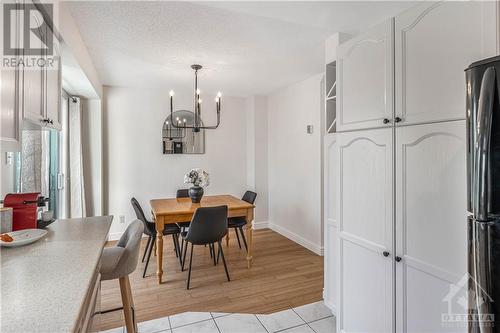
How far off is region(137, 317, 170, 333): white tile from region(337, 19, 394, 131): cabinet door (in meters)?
2.02

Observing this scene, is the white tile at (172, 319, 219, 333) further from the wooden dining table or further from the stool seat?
the wooden dining table

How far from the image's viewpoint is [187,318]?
91.5 inches

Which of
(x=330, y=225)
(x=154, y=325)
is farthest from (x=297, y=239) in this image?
(x=154, y=325)

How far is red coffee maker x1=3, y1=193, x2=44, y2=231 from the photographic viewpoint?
162cm

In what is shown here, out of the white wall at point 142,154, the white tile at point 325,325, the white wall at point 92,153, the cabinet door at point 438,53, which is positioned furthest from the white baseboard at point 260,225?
the cabinet door at point 438,53

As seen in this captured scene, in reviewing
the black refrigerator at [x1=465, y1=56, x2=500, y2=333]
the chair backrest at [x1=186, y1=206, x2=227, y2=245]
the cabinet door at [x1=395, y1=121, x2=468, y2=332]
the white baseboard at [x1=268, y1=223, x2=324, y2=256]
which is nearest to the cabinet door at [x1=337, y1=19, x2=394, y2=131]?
the cabinet door at [x1=395, y1=121, x2=468, y2=332]

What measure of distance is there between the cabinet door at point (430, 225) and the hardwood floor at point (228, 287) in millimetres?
1301

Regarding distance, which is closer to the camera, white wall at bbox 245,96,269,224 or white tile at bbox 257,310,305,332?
white tile at bbox 257,310,305,332

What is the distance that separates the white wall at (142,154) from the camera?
14.5 feet

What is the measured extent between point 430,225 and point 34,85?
7.25 ft

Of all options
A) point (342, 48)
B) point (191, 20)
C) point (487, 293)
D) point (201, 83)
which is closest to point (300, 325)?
point (487, 293)

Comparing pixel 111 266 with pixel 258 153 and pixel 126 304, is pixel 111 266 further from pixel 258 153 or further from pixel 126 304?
pixel 258 153

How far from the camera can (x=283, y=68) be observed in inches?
141

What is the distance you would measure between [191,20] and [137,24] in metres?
0.45
